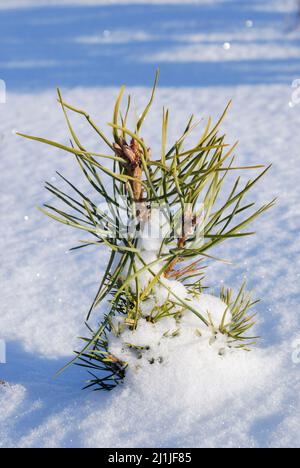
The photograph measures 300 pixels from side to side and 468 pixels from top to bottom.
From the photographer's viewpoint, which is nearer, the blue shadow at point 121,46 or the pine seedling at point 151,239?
the pine seedling at point 151,239

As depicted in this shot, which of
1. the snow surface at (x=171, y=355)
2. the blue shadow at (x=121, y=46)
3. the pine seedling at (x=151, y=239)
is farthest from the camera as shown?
the blue shadow at (x=121, y=46)

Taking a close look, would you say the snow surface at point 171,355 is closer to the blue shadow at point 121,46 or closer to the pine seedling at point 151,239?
the pine seedling at point 151,239

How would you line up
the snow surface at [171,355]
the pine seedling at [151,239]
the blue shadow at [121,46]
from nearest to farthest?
the pine seedling at [151,239] < the snow surface at [171,355] < the blue shadow at [121,46]

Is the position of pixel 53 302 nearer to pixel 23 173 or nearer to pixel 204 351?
pixel 204 351

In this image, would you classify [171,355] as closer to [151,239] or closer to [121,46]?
[151,239]

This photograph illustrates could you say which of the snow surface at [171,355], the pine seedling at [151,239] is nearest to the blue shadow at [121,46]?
the snow surface at [171,355]

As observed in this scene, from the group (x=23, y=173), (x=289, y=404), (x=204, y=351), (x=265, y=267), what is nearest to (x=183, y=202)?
(x=204, y=351)

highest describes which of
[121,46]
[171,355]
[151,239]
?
[121,46]

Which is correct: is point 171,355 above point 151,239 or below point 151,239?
below

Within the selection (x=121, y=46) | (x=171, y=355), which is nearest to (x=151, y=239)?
(x=171, y=355)
